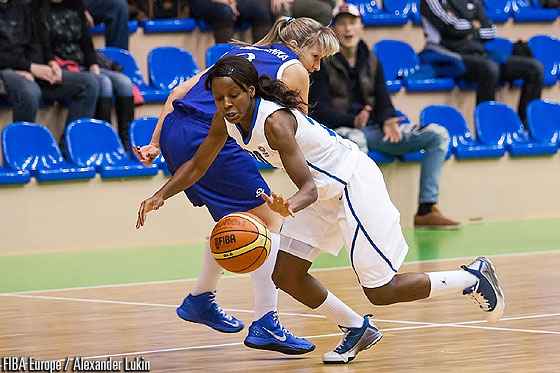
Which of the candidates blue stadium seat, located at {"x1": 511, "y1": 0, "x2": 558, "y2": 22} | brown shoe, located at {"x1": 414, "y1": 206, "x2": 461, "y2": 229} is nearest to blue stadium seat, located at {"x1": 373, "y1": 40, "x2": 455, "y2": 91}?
brown shoe, located at {"x1": 414, "y1": 206, "x2": 461, "y2": 229}

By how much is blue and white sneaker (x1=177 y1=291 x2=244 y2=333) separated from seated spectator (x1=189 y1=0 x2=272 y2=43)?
5440 millimetres

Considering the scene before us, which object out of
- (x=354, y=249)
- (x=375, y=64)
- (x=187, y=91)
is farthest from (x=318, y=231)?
(x=375, y=64)

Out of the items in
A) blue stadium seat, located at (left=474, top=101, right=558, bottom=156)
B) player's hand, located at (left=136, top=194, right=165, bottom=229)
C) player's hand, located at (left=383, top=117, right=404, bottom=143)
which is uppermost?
player's hand, located at (left=136, top=194, right=165, bottom=229)

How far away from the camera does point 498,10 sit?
40.4 ft

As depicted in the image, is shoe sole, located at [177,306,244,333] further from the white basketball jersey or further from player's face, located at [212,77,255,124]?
player's face, located at [212,77,255,124]

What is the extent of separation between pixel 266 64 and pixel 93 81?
4740mm

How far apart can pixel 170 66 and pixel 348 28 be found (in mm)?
1768

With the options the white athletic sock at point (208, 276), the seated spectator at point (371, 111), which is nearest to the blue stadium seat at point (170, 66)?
the seated spectator at point (371, 111)

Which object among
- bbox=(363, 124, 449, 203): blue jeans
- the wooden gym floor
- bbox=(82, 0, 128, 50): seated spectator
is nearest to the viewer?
the wooden gym floor

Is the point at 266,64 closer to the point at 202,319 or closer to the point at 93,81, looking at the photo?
the point at 202,319

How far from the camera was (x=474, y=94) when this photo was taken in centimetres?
1141

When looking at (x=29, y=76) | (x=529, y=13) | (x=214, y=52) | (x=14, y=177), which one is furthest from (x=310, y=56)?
(x=529, y=13)

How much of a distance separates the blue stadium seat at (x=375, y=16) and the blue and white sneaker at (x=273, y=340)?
7.05 m

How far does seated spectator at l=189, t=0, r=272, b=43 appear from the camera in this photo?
10.2m
